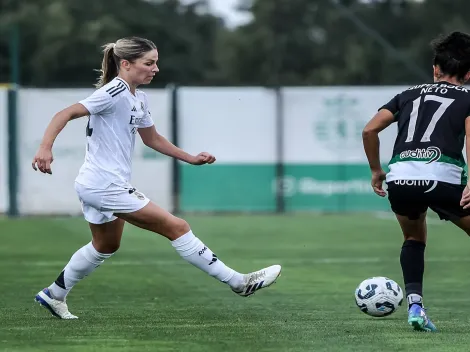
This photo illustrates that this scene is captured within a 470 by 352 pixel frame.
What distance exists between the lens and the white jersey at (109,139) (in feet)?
26.1

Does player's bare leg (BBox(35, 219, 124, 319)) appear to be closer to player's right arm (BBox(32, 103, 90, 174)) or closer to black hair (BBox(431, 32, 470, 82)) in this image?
player's right arm (BBox(32, 103, 90, 174))

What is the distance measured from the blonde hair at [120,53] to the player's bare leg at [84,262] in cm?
98

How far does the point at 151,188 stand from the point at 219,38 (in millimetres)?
41914

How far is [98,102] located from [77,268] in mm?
1223

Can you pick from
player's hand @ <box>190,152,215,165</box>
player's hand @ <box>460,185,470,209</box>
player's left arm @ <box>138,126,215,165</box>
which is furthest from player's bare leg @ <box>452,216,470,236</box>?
player's left arm @ <box>138,126,215,165</box>

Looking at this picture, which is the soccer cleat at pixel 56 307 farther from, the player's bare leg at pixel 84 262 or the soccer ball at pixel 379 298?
the soccer ball at pixel 379 298

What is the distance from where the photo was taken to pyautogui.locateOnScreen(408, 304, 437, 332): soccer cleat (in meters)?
7.43

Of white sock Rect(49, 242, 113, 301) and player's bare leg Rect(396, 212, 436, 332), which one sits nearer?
player's bare leg Rect(396, 212, 436, 332)

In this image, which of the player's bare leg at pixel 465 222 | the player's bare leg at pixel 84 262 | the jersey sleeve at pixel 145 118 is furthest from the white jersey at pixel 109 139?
the player's bare leg at pixel 465 222

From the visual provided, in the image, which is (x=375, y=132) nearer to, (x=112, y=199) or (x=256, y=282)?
(x=256, y=282)

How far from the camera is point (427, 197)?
7414 mm

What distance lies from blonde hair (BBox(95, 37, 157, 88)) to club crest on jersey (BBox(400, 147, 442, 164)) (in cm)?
193

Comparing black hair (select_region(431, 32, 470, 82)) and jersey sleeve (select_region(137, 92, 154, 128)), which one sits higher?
black hair (select_region(431, 32, 470, 82))

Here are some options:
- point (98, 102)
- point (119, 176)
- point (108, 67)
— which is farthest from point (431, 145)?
point (108, 67)
